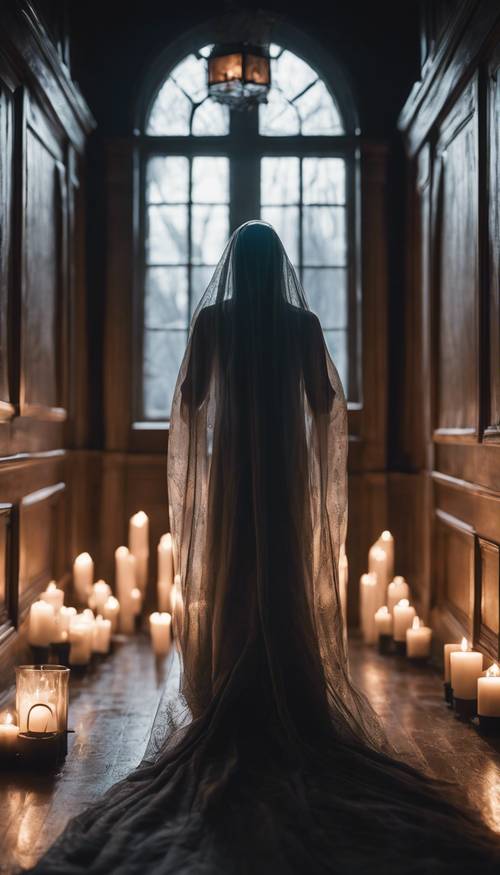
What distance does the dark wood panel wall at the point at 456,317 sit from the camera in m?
3.81

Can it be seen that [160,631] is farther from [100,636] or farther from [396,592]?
[396,592]

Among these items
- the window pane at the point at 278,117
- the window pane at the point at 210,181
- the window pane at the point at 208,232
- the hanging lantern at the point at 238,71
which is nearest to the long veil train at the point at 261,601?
the hanging lantern at the point at 238,71

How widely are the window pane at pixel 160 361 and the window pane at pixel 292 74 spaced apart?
5.61 feet

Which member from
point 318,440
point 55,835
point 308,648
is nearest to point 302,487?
point 318,440

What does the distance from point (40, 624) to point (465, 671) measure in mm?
1855

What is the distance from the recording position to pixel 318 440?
327 cm

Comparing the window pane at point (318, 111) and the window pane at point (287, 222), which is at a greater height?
the window pane at point (318, 111)

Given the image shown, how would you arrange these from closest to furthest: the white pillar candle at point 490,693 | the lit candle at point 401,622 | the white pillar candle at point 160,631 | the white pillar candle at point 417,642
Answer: the white pillar candle at point 490,693, the white pillar candle at point 160,631, the white pillar candle at point 417,642, the lit candle at point 401,622

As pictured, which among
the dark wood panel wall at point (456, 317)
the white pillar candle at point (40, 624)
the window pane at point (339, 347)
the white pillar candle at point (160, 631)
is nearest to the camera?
the dark wood panel wall at point (456, 317)

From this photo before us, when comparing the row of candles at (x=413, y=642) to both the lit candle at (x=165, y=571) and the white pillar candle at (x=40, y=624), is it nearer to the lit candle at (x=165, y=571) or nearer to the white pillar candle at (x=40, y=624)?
the lit candle at (x=165, y=571)

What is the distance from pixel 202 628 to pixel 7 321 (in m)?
1.67

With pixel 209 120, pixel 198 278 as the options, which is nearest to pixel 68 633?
pixel 198 278

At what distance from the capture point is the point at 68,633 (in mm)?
4359

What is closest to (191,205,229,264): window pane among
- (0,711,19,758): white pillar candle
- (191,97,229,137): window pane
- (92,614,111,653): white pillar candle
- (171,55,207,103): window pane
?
(191,97,229,137): window pane
